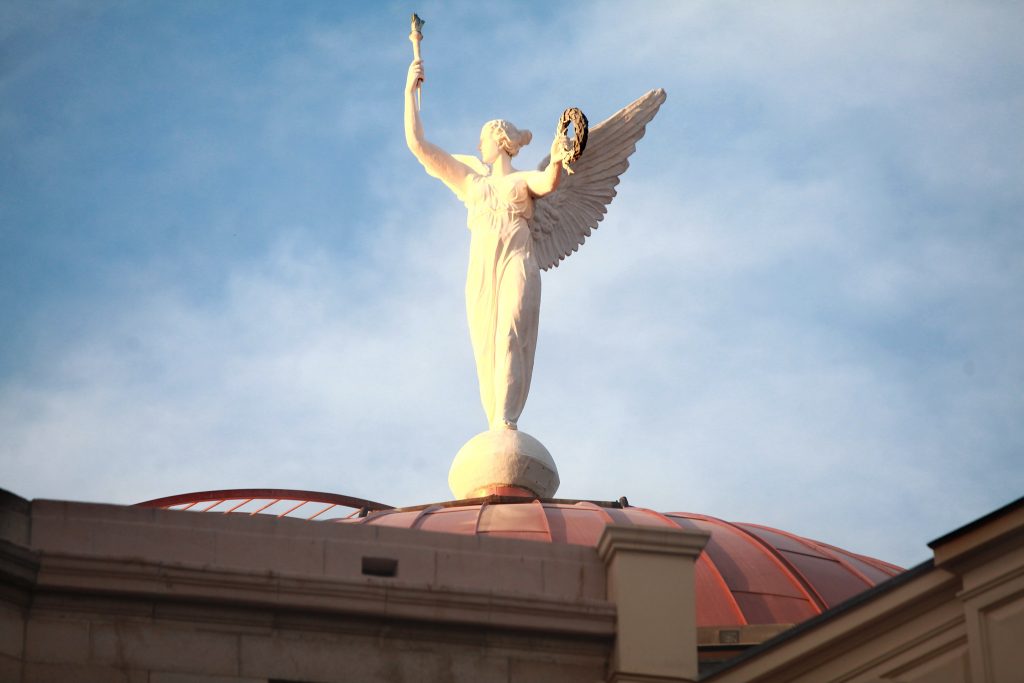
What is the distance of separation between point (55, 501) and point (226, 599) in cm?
193

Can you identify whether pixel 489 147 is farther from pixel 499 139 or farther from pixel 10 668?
pixel 10 668

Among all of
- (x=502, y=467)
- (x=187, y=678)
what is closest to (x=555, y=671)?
(x=187, y=678)

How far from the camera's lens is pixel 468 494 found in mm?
29125

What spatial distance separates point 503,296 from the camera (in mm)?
30031

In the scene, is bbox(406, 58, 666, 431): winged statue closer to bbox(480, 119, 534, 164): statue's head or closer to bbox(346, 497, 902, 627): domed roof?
bbox(480, 119, 534, 164): statue's head

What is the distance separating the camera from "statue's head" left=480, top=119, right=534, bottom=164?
101ft

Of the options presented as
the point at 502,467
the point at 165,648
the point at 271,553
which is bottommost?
the point at 165,648

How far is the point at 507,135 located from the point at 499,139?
0.13 meters

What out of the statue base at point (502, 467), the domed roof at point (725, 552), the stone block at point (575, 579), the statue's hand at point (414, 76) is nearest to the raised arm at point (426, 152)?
the statue's hand at point (414, 76)

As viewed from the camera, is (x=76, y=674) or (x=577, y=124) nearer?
(x=76, y=674)

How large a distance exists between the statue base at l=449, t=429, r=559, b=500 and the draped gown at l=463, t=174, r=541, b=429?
42 centimetres

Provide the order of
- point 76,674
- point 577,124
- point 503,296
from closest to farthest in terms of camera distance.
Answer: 1. point 76,674
2. point 577,124
3. point 503,296

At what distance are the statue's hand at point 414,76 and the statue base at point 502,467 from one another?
5165 millimetres

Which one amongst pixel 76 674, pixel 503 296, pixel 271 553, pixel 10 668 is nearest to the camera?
pixel 10 668
